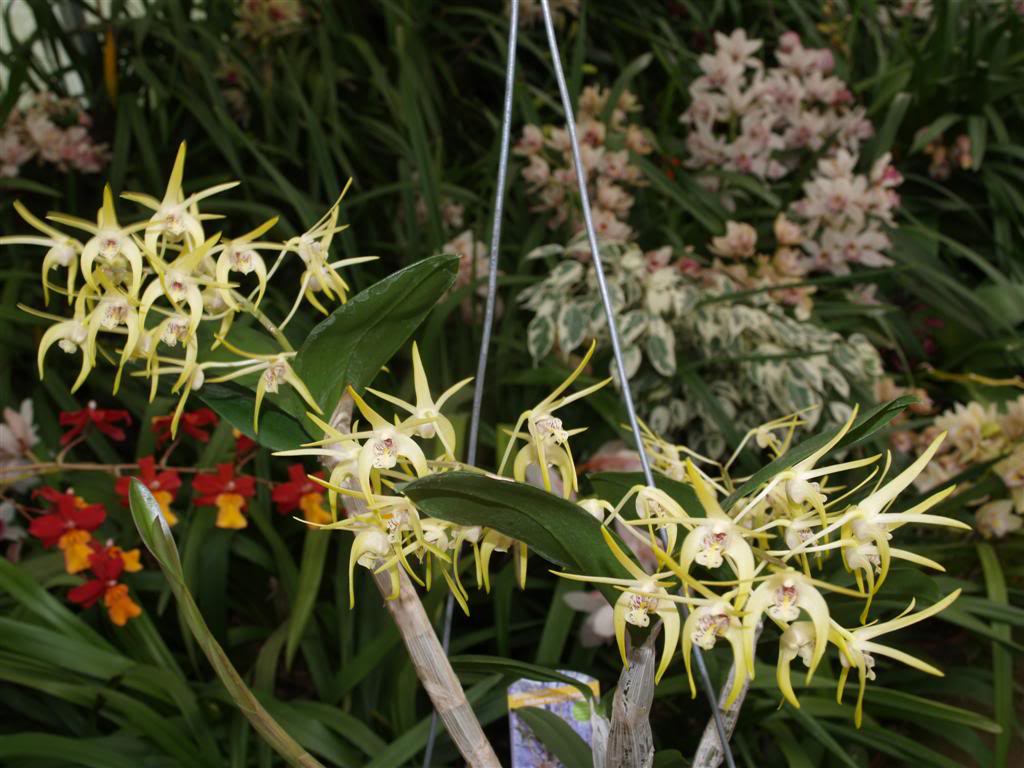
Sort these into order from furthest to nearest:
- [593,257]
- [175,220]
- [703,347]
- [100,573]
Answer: [703,347] → [100,573] → [593,257] → [175,220]

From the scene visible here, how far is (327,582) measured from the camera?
48.8 inches

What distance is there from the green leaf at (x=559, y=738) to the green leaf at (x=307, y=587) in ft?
1.56

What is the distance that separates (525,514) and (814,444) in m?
0.13

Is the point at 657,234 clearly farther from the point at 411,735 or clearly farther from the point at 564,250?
the point at 411,735

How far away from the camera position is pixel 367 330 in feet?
Result: 1.43

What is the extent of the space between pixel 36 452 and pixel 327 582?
45cm

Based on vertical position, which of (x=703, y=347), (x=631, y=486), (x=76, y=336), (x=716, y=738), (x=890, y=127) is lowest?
(x=703, y=347)

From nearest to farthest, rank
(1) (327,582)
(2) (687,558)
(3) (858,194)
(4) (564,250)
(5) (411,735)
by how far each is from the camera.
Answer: (2) (687,558) < (5) (411,735) < (1) (327,582) < (4) (564,250) < (3) (858,194)

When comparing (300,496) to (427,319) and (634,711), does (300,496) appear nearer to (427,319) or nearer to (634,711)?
(427,319)

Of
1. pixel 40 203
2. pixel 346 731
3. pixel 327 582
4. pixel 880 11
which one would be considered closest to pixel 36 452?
pixel 327 582

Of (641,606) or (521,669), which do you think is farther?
(521,669)

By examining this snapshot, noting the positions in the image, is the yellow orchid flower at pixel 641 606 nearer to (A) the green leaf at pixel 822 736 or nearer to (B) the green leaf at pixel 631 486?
(B) the green leaf at pixel 631 486

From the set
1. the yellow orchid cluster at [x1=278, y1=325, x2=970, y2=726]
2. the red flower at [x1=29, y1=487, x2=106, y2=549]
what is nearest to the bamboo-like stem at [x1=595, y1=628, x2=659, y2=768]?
the yellow orchid cluster at [x1=278, y1=325, x2=970, y2=726]

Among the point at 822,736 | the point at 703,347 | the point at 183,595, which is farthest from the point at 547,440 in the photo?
the point at 703,347
